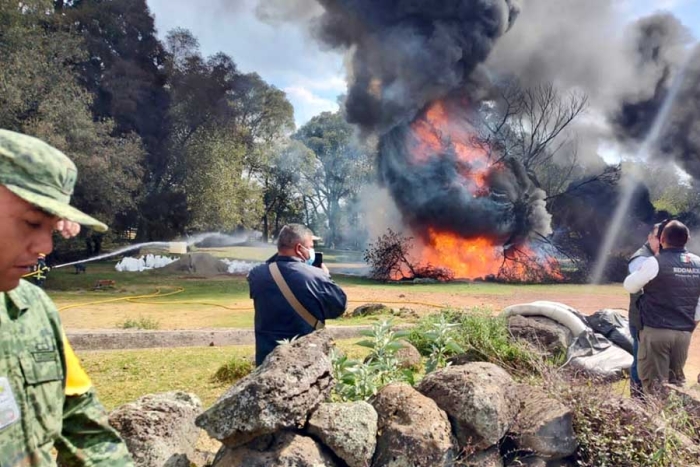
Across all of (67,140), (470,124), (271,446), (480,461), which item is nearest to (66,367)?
(271,446)

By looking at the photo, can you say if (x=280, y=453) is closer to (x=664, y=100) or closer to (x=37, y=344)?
(x=37, y=344)

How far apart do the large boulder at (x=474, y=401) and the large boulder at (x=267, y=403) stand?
2.81 feet

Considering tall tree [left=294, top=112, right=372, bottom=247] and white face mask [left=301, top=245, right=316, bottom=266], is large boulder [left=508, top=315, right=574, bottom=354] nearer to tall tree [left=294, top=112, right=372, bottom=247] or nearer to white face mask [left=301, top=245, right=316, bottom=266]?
white face mask [left=301, top=245, right=316, bottom=266]

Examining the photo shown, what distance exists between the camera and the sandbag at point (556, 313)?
6.87 metres

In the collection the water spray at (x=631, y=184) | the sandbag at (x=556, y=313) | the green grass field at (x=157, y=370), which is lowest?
the green grass field at (x=157, y=370)

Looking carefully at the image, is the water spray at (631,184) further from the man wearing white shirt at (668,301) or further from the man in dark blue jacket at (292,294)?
the man in dark blue jacket at (292,294)

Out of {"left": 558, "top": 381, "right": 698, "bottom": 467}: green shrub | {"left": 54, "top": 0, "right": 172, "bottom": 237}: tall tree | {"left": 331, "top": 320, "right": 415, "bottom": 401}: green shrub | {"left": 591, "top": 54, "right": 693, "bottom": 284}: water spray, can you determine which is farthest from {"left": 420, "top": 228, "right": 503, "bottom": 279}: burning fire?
{"left": 558, "top": 381, "right": 698, "bottom": 467}: green shrub

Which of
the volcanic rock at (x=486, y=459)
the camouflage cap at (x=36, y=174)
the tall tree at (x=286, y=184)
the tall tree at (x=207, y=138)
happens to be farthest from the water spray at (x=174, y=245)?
the camouflage cap at (x=36, y=174)

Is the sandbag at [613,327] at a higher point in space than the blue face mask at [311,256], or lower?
lower

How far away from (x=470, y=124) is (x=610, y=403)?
80.7 ft

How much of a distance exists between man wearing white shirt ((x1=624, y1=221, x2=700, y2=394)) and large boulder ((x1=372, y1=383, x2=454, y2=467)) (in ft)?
8.80

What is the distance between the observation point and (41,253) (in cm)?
143

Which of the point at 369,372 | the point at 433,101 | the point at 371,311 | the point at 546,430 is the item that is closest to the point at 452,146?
the point at 433,101

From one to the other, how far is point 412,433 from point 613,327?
18.3 feet
